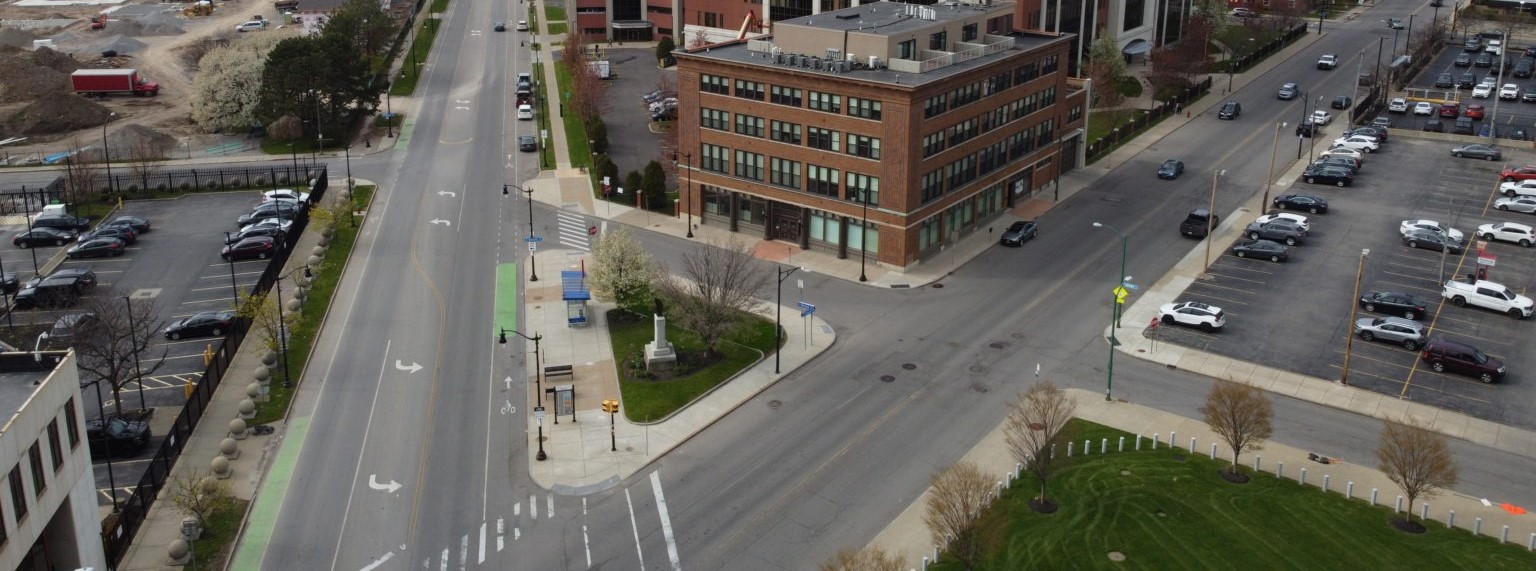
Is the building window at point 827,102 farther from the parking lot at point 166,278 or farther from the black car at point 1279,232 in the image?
the parking lot at point 166,278

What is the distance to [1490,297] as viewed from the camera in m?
68.9

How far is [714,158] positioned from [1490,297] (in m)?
46.6

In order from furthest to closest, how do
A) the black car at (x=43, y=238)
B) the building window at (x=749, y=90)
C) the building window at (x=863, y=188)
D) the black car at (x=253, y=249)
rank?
the black car at (x=43, y=238) < the black car at (x=253, y=249) < the building window at (x=749, y=90) < the building window at (x=863, y=188)

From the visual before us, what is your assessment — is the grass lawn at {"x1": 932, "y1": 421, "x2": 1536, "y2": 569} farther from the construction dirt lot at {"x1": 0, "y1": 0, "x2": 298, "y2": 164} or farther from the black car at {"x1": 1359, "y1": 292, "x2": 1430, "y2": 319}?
the construction dirt lot at {"x1": 0, "y1": 0, "x2": 298, "y2": 164}

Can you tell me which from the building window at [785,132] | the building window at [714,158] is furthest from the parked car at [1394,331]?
the building window at [714,158]

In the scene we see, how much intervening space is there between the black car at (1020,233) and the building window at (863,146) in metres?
11.8

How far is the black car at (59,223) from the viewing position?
85125 mm

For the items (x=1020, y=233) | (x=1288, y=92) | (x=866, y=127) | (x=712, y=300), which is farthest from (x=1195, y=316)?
(x=1288, y=92)

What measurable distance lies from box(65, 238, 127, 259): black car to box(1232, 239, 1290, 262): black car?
71768 mm

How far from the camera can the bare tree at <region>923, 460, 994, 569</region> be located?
4153 centimetres

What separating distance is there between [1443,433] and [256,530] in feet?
162

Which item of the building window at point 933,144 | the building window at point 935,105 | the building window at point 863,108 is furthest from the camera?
the building window at point 933,144

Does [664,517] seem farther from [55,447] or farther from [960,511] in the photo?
[55,447]

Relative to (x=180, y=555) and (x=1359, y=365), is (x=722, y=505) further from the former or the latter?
(x=1359, y=365)
